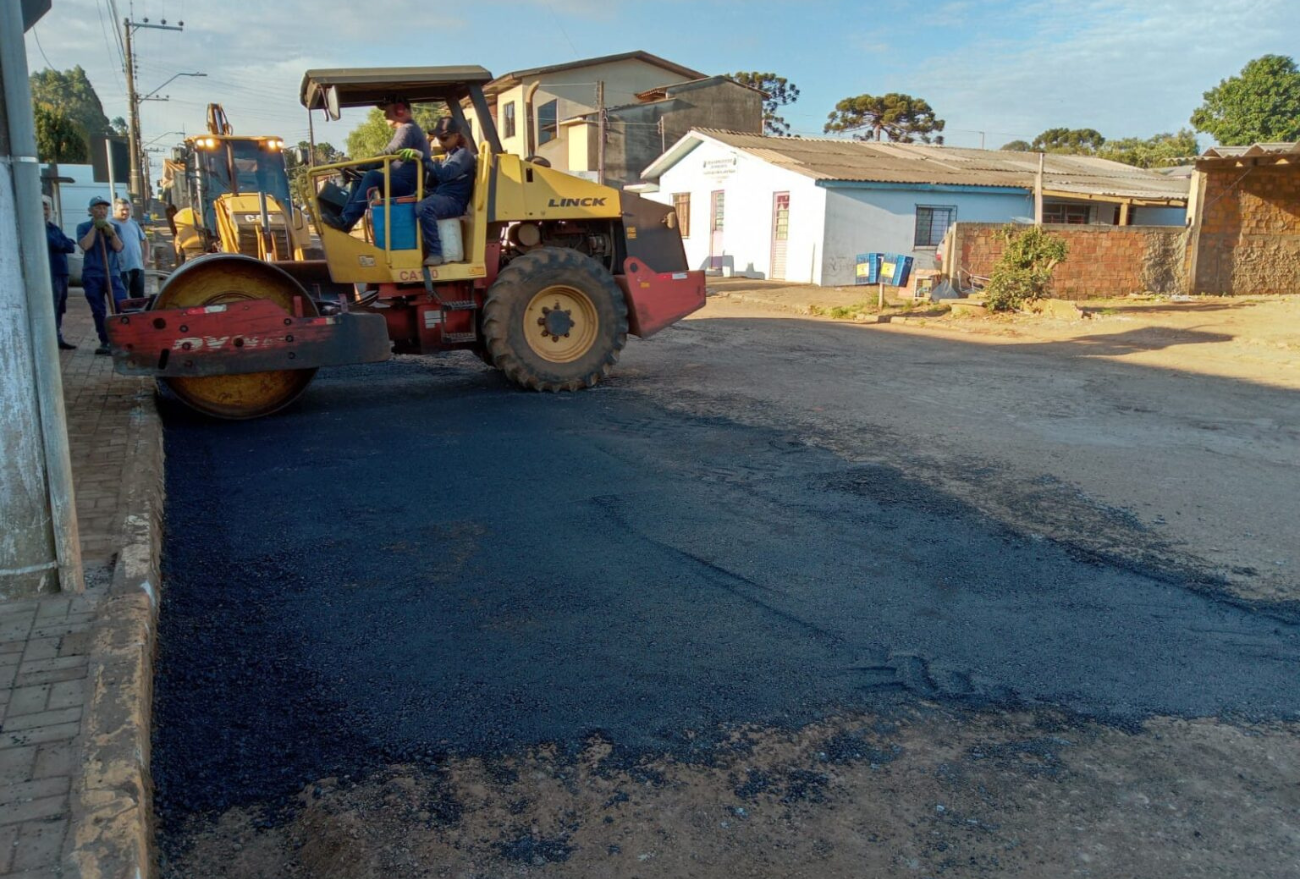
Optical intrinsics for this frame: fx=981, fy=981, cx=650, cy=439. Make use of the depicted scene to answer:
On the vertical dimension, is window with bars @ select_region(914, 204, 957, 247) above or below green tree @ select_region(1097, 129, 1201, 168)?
below

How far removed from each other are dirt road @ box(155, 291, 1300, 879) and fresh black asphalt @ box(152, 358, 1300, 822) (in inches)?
0.7

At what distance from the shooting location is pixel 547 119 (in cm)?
4219

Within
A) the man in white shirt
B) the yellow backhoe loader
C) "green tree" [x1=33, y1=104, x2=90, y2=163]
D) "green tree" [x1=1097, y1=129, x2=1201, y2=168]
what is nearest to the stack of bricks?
the yellow backhoe loader

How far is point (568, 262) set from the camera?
903 centimetres

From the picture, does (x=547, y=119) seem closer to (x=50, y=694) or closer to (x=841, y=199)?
(x=841, y=199)

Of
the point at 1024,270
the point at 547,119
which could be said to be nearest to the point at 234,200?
the point at 1024,270

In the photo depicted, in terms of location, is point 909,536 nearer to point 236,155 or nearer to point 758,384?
point 758,384

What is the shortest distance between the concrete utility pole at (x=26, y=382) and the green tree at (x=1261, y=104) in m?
67.6

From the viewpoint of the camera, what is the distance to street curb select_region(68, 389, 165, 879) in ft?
8.02

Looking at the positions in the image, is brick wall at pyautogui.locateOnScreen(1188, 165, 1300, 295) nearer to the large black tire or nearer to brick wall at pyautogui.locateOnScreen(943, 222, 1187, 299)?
brick wall at pyautogui.locateOnScreen(943, 222, 1187, 299)

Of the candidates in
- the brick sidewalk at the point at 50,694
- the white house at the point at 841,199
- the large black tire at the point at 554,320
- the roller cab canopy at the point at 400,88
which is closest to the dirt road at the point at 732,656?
the brick sidewalk at the point at 50,694

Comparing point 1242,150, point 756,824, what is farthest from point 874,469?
point 1242,150

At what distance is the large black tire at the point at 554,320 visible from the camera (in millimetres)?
8844

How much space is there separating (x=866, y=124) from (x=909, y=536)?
6066 cm
